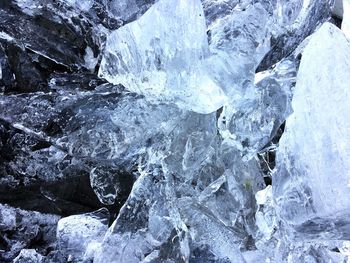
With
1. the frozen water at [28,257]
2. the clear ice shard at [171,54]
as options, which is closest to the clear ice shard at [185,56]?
the clear ice shard at [171,54]

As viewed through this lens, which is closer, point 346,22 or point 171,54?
point 171,54

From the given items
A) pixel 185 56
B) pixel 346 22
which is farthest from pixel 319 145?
pixel 346 22

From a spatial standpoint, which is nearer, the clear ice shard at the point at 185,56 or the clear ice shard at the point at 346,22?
the clear ice shard at the point at 185,56

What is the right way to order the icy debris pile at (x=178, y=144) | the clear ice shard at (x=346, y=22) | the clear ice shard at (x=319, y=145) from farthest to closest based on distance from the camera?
the clear ice shard at (x=346, y=22) → the icy debris pile at (x=178, y=144) → the clear ice shard at (x=319, y=145)

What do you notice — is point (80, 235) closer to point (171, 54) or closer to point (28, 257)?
point (28, 257)

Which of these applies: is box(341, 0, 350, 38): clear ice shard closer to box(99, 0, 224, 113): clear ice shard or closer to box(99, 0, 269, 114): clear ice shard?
box(99, 0, 269, 114): clear ice shard

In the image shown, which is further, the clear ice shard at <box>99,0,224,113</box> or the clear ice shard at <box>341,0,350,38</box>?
the clear ice shard at <box>341,0,350,38</box>

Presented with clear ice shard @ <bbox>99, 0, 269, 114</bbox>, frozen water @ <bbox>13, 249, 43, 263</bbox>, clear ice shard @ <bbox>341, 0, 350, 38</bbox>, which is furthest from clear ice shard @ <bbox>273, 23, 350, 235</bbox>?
frozen water @ <bbox>13, 249, 43, 263</bbox>

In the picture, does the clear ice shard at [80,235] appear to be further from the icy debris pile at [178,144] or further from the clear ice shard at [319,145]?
the clear ice shard at [319,145]
